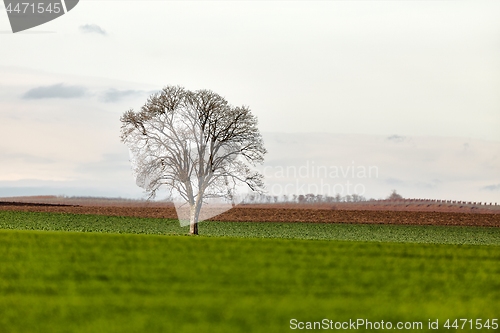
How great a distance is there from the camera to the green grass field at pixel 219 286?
1250 cm

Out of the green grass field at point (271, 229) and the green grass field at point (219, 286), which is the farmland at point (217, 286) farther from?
the green grass field at point (271, 229)

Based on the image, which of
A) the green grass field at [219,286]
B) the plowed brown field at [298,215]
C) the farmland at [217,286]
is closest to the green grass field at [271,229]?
the plowed brown field at [298,215]

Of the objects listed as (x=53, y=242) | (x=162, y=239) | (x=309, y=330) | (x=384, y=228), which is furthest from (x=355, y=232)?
(x=309, y=330)

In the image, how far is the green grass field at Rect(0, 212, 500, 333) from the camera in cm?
1250

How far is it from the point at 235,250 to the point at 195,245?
2.59 m

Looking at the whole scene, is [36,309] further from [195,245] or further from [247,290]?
[195,245]

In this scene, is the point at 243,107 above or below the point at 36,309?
above

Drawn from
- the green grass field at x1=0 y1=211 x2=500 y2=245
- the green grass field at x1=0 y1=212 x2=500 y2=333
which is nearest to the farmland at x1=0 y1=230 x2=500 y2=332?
the green grass field at x1=0 y1=212 x2=500 y2=333

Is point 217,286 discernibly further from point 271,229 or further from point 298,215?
point 298,215

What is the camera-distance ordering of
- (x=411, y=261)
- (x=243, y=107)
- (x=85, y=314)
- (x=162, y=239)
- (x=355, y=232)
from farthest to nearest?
(x=355, y=232) < (x=243, y=107) < (x=162, y=239) < (x=411, y=261) < (x=85, y=314)

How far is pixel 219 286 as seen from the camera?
16609 mm

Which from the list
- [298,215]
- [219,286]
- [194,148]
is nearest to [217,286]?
[219,286]

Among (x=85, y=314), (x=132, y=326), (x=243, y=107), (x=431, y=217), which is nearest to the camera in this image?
(x=132, y=326)

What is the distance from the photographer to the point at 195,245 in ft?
91.7
